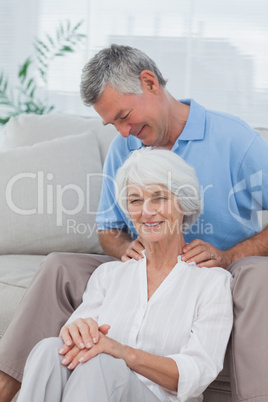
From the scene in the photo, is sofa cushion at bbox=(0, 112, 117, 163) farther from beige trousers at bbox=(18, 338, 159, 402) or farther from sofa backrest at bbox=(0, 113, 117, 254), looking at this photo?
beige trousers at bbox=(18, 338, 159, 402)

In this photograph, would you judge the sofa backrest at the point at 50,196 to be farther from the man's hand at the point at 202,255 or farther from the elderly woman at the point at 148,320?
the man's hand at the point at 202,255

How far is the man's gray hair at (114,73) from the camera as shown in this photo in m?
2.04

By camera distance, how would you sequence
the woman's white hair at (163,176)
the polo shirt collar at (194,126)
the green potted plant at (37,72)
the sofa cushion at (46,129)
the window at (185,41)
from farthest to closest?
the green potted plant at (37,72), the window at (185,41), the sofa cushion at (46,129), the polo shirt collar at (194,126), the woman's white hair at (163,176)

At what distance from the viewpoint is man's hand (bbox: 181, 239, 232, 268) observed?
187 centimetres

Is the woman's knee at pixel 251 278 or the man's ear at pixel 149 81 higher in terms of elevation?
the man's ear at pixel 149 81

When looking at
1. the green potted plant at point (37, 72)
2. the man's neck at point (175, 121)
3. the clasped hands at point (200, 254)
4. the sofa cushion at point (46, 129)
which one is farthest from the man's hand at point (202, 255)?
the green potted plant at point (37, 72)

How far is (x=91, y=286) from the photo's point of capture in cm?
197

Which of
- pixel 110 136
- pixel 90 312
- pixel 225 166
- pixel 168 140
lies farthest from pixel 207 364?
pixel 110 136

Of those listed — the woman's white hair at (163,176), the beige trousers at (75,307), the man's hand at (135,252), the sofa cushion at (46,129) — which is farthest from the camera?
Answer: the sofa cushion at (46,129)

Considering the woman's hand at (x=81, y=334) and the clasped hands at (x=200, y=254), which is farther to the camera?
the clasped hands at (x=200, y=254)

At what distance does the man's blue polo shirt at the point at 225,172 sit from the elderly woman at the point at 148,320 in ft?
0.73

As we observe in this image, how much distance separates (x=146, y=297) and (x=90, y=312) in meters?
0.19

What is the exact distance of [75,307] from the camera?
6.59 ft

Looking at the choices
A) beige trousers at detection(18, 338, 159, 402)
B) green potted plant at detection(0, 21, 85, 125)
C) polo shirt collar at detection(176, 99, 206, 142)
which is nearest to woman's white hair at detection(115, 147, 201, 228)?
polo shirt collar at detection(176, 99, 206, 142)
